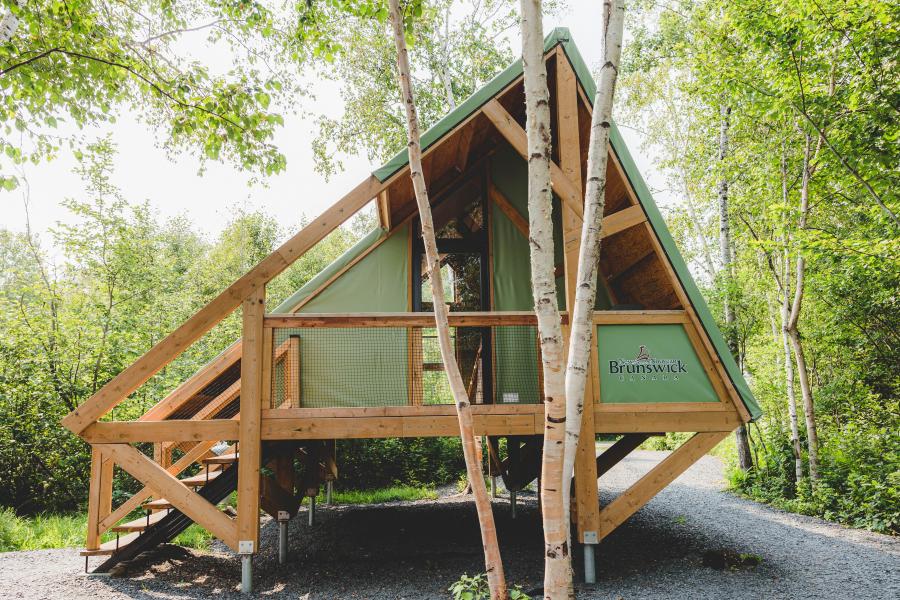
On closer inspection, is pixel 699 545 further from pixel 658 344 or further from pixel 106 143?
pixel 106 143

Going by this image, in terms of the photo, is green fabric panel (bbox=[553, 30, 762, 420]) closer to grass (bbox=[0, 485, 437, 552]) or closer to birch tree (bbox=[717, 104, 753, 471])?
birch tree (bbox=[717, 104, 753, 471])

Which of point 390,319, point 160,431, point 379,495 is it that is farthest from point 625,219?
point 379,495

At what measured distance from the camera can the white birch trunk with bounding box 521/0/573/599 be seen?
A: 2545mm

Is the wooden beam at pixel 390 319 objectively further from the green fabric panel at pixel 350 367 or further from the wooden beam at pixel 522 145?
the wooden beam at pixel 522 145

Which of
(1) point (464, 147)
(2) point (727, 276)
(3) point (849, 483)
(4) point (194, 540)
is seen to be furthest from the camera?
(2) point (727, 276)

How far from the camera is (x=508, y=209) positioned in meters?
6.79

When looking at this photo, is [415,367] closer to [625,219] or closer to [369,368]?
[369,368]

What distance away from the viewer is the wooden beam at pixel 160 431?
5.02 metres

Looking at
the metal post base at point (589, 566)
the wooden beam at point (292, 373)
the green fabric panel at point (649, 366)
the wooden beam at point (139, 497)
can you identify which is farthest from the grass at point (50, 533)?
the green fabric panel at point (649, 366)

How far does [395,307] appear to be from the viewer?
664 centimetres

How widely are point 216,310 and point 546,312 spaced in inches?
132

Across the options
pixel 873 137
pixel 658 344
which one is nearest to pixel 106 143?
pixel 658 344

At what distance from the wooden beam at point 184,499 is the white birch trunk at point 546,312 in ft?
11.5

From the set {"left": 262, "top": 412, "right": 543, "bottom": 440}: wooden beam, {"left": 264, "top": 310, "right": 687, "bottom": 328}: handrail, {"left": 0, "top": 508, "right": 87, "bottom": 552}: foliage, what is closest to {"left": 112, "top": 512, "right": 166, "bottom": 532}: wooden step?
{"left": 262, "top": 412, "right": 543, "bottom": 440}: wooden beam
